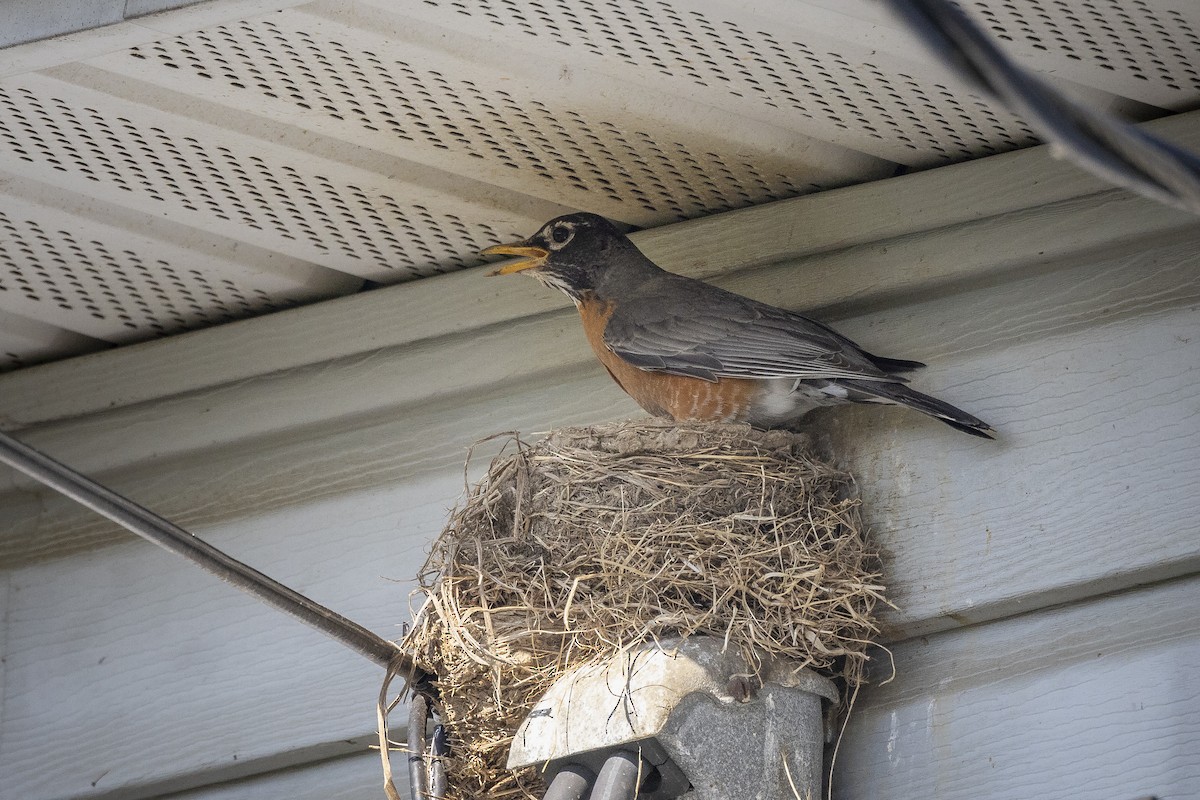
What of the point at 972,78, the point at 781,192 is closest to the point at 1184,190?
the point at 972,78

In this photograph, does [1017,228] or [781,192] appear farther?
[781,192]

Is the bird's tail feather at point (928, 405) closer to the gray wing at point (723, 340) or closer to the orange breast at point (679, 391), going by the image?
the gray wing at point (723, 340)

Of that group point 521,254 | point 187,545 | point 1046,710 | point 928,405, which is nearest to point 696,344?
point 521,254

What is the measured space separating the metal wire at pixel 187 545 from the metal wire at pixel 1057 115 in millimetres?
1551

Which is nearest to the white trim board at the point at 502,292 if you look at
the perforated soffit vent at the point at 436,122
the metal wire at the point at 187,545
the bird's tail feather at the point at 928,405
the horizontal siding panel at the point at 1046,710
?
the perforated soffit vent at the point at 436,122

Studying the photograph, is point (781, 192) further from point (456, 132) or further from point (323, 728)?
point (323, 728)

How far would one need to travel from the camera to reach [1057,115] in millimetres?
1253

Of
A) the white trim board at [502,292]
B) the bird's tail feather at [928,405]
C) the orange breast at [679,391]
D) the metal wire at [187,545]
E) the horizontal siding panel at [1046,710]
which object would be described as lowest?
the horizontal siding panel at [1046,710]

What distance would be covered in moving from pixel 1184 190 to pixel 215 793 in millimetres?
2972

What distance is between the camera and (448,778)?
2.94 metres

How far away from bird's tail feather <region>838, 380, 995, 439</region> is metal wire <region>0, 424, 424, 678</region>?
48.4 inches

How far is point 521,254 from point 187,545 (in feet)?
4.99

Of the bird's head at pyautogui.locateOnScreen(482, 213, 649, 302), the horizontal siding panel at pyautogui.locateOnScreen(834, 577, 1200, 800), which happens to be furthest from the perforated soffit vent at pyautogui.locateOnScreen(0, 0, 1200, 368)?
the horizontal siding panel at pyautogui.locateOnScreen(834, 577, 1200, 800)

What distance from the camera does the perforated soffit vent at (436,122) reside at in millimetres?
2910
